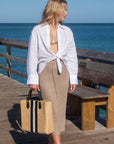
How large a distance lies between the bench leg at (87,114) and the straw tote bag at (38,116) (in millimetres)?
1288

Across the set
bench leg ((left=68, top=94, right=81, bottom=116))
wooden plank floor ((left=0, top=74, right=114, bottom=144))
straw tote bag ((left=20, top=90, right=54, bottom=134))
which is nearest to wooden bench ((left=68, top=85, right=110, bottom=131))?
wooden plank floor ((left=0, top=74, right=114, bottom=144))

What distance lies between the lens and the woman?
3268 mm

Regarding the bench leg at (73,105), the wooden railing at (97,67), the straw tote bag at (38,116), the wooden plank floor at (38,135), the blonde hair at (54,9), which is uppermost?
the blonde hair at (54,9)

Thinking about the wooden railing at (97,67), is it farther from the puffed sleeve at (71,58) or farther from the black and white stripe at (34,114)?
the black and white stripe at (34,114)

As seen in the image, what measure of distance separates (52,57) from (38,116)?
55 cm

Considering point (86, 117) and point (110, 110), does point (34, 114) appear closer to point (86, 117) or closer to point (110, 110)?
point (86, 117)

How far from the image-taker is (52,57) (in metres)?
3.28

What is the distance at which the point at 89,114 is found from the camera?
14.8ft

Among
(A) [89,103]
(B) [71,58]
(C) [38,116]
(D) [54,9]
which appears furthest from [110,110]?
(D) [54,9]

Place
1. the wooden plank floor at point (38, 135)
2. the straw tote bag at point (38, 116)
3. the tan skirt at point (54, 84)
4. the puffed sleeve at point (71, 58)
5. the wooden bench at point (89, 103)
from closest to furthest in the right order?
1. the straw tote bag at point (38, 116)
2. the tan skirt at point (54, 84)
3. the puffed sleeve at point (71, 58)
4. the wooden plank floor at point (38, 135)
5. the wooden bench at point (89, 103)

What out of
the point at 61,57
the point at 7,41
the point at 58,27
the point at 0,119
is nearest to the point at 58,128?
the point at 61,57

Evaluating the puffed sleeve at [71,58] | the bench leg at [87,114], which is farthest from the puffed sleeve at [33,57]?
the bench leg at [87,114]

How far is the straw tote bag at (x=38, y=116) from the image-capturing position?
3.19 metres

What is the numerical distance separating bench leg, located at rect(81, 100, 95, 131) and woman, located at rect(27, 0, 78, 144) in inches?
44.3
